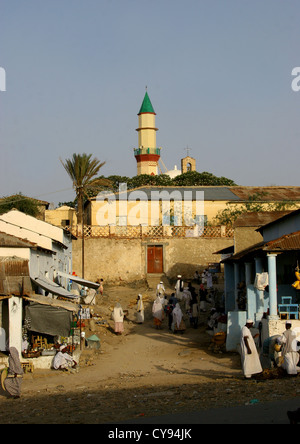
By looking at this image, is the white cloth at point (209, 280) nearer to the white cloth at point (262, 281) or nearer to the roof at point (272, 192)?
the white cloth at point (262, 281)

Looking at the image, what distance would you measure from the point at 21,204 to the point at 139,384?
2675 cm

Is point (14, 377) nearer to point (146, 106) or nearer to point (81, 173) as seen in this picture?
point (81, 173)

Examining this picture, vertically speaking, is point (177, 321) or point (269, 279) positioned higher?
point (269, 279)

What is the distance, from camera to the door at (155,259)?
108 feet

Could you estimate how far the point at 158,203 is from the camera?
38281mm

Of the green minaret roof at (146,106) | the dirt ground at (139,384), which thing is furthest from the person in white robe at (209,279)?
the green minaret roof at (146,106)

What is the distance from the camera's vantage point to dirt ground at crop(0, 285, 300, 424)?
10289 millimetres

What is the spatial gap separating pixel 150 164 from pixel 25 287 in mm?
41609

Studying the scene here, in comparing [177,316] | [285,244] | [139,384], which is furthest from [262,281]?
[177,316]

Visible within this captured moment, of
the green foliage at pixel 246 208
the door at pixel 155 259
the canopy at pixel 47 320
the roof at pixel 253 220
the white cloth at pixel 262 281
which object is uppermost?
the green foliage at pixel 246 208

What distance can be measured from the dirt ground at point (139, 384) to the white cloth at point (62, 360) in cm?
17

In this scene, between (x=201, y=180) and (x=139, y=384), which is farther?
(x=201, y=180)

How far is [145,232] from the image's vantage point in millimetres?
33500

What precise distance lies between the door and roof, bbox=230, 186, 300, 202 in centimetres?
842
